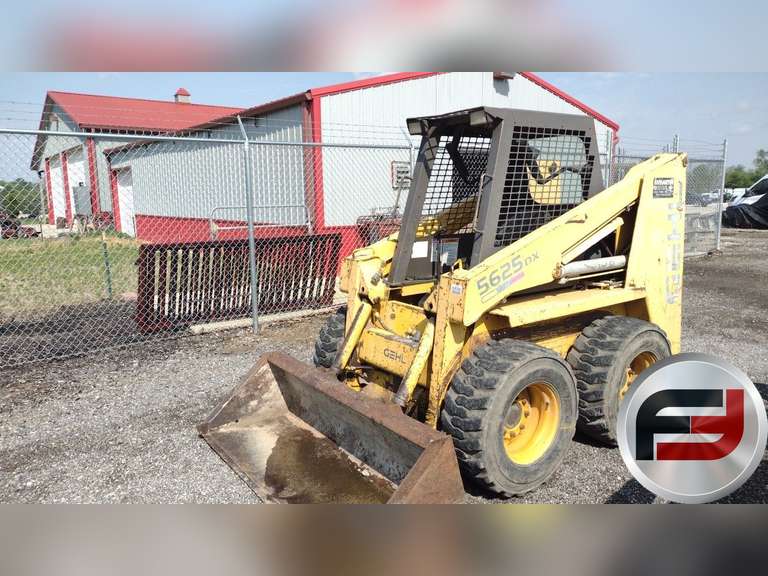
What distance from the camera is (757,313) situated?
838 cm

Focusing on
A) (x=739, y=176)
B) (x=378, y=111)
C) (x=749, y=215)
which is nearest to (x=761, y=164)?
(x=739, y=176)

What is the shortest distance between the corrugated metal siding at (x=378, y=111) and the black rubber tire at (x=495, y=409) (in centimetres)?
762

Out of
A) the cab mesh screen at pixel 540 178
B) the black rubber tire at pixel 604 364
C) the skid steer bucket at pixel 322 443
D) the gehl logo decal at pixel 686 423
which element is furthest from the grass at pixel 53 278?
the gehl logo decal at pixel 686 423

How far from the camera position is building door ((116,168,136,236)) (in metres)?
19.7

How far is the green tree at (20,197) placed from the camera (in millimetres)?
6809

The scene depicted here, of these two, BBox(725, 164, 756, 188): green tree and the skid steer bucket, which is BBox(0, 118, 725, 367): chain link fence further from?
BBox(725, 164, 756, 188): green tree

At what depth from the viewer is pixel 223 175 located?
13.5 m

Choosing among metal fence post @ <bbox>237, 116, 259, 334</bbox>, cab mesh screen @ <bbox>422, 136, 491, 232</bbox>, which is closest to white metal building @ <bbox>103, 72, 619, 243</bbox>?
metal fence post @ <bbox>237, 116, 259, 334</bbox>

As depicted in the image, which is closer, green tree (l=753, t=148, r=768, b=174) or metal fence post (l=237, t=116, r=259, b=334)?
metal fence post (l=237, t=116, r=259, b=334)

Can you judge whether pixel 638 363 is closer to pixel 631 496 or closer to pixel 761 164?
pixel 631 496

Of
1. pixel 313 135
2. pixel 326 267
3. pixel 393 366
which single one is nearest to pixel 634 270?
pixel 393 366

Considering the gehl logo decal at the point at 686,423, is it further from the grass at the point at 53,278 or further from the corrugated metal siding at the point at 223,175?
the grass at the point at 53,278

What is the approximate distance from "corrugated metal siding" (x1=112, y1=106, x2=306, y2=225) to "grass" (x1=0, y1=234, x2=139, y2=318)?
269cm

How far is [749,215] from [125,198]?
23.6 metres
